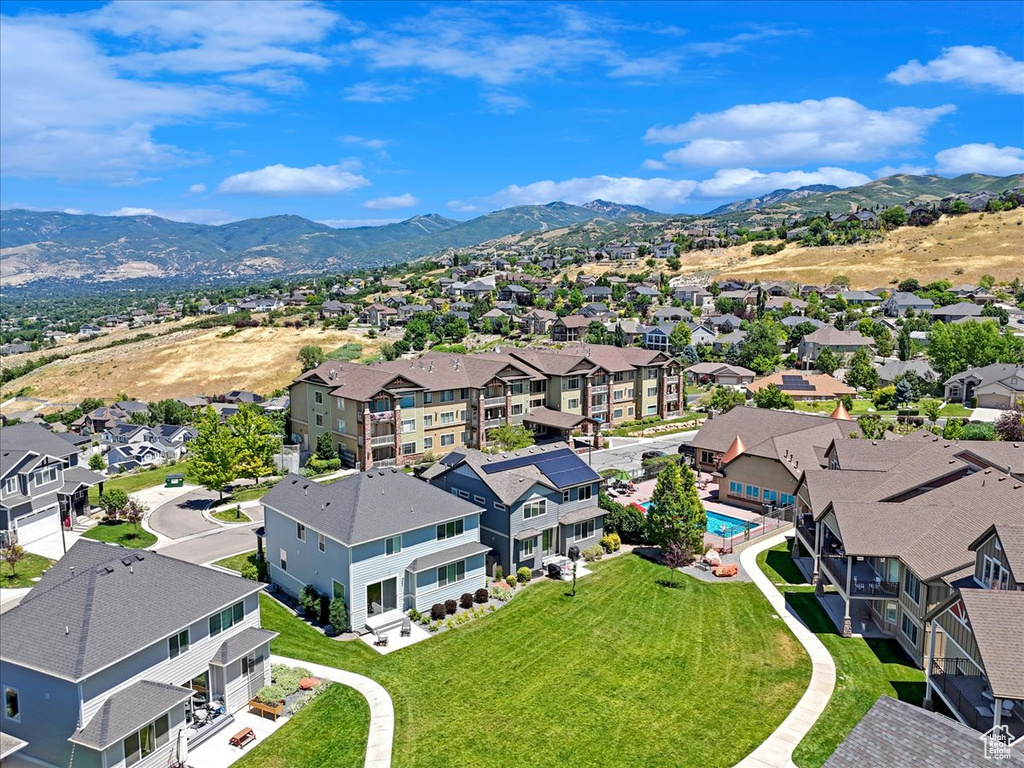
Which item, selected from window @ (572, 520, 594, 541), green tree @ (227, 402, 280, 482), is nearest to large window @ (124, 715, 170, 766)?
window @ (572, 520, 594, 541)

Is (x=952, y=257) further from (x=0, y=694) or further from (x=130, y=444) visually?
(x=0, y=694)

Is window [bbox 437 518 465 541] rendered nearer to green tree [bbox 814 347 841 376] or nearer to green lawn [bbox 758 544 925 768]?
green lawn [bbox 758 544 925 768]

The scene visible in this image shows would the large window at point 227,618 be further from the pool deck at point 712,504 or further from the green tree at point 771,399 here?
the green tree at point 771,399

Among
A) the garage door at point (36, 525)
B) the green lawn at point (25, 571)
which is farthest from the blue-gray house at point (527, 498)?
the garage door at point (36, 525)

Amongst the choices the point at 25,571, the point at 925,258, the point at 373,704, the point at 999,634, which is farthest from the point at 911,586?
the point at 925,258

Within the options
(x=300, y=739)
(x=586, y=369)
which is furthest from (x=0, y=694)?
(x=586, y=369)

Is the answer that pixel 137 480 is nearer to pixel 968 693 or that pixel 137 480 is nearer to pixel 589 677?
pixel 589 677
